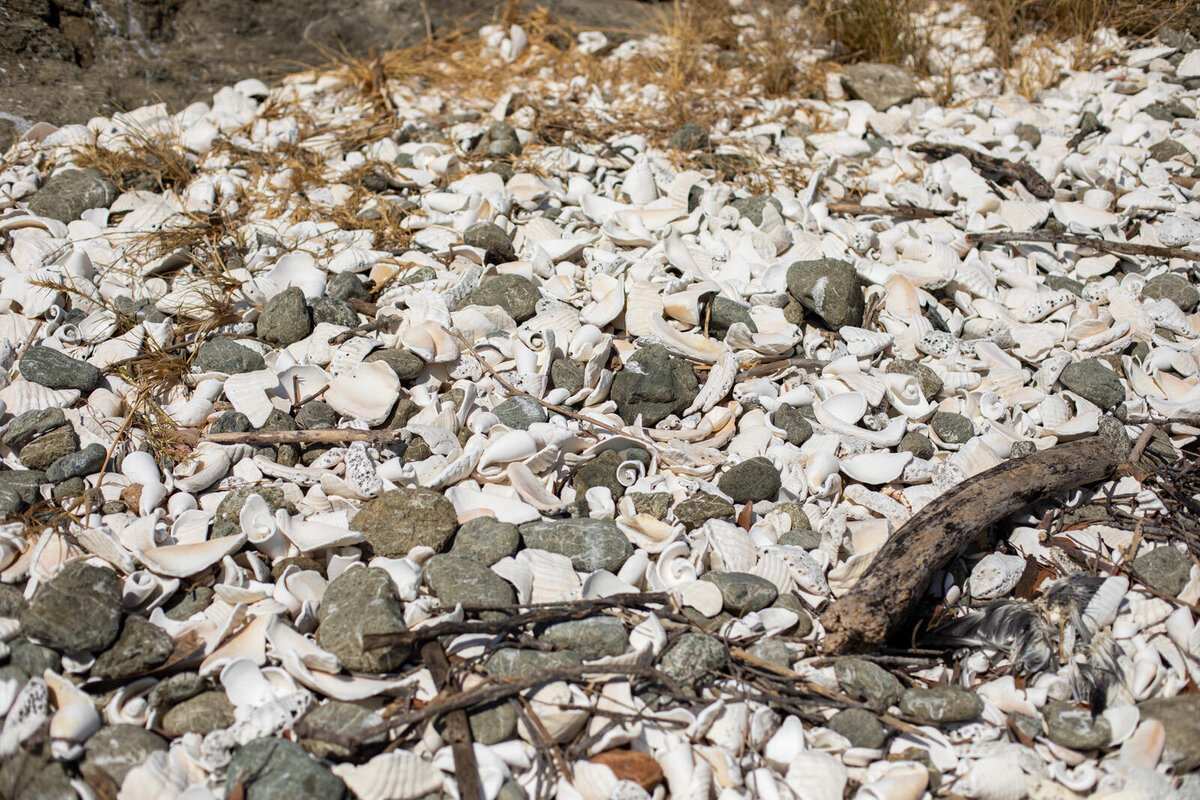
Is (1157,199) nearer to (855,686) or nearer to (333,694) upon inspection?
(855,686)

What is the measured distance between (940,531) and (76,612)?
5.93ft

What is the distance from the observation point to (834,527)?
1.92m

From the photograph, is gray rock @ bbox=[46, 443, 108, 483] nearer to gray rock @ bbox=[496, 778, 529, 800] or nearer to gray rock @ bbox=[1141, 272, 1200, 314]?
gray rock @ bbox=[496, 778, 529, 800]

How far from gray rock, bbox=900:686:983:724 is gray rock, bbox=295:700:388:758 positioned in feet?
3.37

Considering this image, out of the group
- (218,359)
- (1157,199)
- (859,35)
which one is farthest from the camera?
(859,35)

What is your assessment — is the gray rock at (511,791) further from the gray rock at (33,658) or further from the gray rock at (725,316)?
the gray rock at (725,316)

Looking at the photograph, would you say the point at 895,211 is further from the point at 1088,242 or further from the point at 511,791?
the point at 511,791

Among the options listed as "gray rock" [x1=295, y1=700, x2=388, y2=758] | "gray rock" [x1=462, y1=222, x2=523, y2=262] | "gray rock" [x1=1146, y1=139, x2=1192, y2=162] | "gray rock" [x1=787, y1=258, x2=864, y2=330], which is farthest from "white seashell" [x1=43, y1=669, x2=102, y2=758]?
"gray rock" [x1=1146, y1=139, x2=1192, y2=162]

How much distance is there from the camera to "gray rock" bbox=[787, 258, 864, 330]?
2443 mm

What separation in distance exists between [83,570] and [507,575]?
0.85m

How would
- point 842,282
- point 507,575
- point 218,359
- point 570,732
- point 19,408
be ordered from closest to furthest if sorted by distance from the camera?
point 570,732 < point 507,575 < point 19,408 < point 218,359 < point 842,282

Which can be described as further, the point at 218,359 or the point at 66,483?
the point at 218,359

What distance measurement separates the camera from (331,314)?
2.39 meters

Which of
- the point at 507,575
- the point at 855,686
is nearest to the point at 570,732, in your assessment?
→ the point at 507,575
